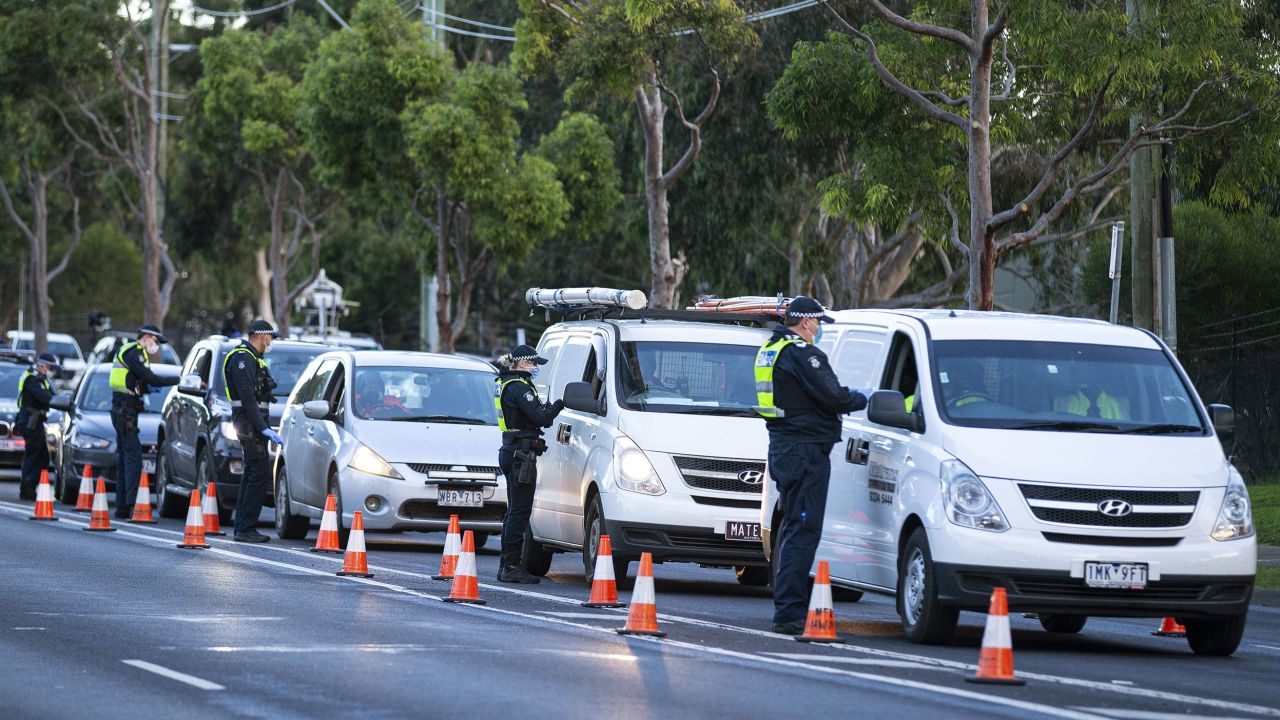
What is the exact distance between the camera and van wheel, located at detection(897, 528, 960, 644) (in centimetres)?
1159

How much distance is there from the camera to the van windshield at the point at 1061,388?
12.1 m

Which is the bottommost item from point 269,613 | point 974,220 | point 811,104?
point 269,613

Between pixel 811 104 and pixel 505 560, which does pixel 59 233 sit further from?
pixel 505 560

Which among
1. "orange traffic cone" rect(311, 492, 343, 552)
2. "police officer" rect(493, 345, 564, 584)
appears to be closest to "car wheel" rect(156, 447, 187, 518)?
"orange traffic cone" rect(311, 492, 343, 552)

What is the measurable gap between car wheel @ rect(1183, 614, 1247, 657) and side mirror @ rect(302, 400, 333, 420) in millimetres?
8787

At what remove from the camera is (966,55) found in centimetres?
2305

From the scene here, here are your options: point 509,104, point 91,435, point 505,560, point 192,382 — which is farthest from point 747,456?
point 509,104

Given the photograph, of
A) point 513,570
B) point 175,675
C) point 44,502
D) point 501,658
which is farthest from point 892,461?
point 44,502

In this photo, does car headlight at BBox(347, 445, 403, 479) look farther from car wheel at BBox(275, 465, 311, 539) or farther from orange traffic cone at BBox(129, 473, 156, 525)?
orange traffic cone at BBox(129, 473, 156, 525)

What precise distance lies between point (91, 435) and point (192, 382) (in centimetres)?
384

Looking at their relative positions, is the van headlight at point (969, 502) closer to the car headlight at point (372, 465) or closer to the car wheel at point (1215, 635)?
the car wheel at point (1215, 635)

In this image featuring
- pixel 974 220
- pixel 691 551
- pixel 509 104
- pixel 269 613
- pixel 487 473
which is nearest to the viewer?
pixel 269 613

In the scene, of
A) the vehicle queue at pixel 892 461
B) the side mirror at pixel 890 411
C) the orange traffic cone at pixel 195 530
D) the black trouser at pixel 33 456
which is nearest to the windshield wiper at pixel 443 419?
the vehicle queue at pixel 892 461

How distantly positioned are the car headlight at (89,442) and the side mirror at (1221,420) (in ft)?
50.7
